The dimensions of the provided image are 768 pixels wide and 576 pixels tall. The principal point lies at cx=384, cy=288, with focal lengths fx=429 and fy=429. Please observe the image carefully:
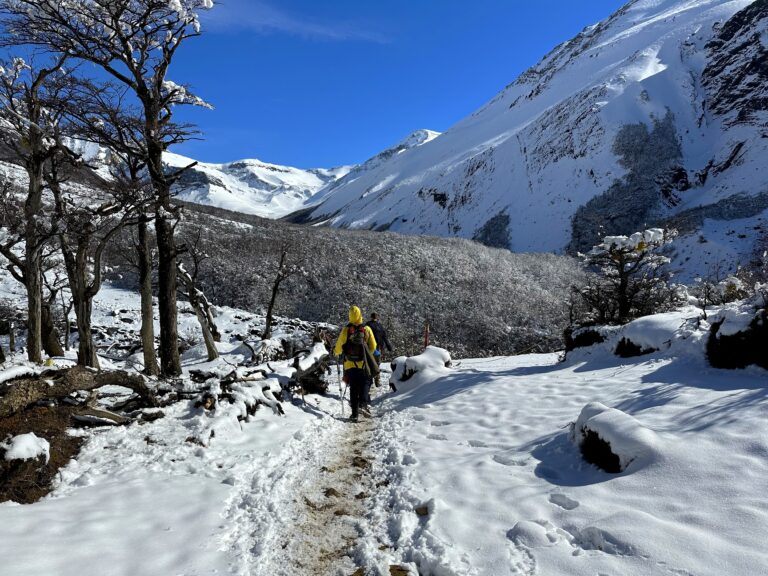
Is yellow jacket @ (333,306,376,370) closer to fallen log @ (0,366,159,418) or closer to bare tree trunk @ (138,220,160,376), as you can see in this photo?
fallen log @ (0,366,159,418)

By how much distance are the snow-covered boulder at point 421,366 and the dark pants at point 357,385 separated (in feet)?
8.37

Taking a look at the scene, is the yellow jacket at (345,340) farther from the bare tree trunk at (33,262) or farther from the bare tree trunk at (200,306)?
the bare tree trunk at (200,306)

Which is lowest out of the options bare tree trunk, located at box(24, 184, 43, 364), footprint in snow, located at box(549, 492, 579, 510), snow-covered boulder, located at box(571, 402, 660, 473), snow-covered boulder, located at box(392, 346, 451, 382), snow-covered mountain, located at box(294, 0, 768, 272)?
snow-covered boulder, located at box(392, 346, 451, 382)

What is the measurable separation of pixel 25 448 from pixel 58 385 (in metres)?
1.40

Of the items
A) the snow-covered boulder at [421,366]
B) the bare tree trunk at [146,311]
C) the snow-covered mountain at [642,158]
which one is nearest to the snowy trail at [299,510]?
the snow-covered boulder at [421,366]

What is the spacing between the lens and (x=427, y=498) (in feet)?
14.4

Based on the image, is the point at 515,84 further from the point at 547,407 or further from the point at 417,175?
the point at 547,407

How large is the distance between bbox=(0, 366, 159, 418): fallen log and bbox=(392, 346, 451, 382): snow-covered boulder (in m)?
6.46

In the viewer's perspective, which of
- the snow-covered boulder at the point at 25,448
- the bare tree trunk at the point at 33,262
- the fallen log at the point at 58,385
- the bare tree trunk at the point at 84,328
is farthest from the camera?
the bare tree trunk at the point at 84,328

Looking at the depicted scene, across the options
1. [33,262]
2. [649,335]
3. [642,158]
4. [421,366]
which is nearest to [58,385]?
[33,262]

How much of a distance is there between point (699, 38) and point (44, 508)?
81.7m

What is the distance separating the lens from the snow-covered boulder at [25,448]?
3877 mm

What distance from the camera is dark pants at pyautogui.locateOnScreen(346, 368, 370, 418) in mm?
8523

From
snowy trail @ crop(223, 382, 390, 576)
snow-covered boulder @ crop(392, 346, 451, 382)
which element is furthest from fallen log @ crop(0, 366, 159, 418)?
snow-covered boulder @ crop(392, 346, 451, 382)
